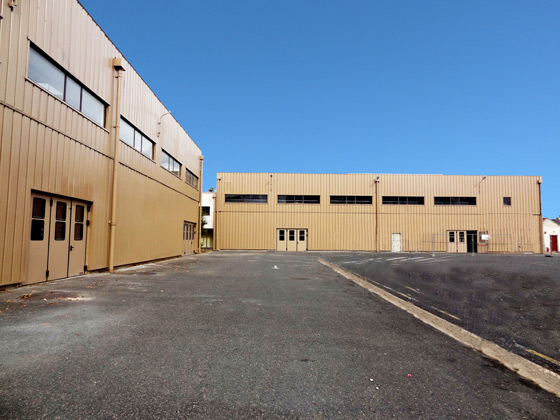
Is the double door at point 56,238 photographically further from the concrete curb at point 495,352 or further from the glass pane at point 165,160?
the concrete curb at point 495,352

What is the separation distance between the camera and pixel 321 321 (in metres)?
5.45

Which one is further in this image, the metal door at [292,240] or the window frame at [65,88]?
the metal door at [292,240]

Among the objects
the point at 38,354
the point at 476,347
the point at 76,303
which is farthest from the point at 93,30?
the point at 476,347

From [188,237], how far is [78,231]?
1445cm

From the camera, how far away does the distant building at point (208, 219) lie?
1433 inches

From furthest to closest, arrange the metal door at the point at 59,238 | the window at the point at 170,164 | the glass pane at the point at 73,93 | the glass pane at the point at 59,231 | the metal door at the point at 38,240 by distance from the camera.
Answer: the window at the point at 170,164 < the glass pane at the point at 73,93 < the glass pane at the point at 59,231 < the metal door at the point at 59,238 < the metal door at the point at 38,240

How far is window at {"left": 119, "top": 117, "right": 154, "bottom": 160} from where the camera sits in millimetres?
14047

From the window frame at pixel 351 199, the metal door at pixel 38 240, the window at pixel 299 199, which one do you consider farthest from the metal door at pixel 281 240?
the metal door at pixel 38 240

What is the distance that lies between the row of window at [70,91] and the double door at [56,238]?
122 inches

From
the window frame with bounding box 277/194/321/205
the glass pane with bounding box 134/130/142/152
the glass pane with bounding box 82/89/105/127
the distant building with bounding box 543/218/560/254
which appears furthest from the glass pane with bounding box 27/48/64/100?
the distant building with bounding box 543/218/560/254

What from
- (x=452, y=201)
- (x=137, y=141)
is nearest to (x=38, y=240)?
(x=137, y=141)

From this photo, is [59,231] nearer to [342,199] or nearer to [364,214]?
[342,199]

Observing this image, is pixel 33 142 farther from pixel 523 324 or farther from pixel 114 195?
pixel 523 324

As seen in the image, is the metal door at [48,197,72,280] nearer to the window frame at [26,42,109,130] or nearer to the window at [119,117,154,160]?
the window frame at [26,42,109,130]
